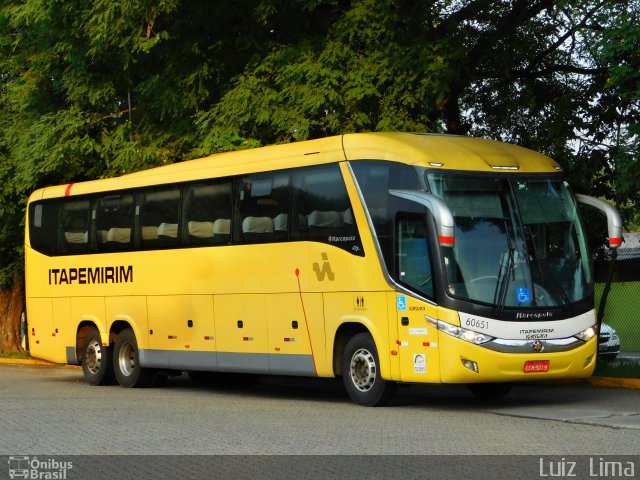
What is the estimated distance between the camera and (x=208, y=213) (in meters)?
20.8

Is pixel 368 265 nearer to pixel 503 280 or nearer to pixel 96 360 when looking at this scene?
pixel 503 280

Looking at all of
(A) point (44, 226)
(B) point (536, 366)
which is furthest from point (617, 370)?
(A) point (44, 226)

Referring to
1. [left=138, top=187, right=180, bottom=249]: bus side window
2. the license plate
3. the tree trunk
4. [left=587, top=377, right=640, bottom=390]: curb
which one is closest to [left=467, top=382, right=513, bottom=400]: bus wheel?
[left=587, top=377, right=640, bottom=390]: curb

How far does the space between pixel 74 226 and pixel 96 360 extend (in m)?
2.54

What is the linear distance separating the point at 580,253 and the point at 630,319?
21253 millimetres

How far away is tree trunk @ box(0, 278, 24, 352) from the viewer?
1497 inches

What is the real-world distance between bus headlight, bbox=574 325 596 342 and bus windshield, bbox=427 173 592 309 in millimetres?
421

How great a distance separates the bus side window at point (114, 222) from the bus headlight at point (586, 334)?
29.1 ft

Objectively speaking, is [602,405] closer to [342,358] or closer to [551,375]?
[551,375]

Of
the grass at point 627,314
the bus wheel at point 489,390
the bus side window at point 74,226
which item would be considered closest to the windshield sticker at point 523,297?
the bus wheel at point 489,390

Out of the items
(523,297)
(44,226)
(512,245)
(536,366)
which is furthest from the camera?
(44,226)

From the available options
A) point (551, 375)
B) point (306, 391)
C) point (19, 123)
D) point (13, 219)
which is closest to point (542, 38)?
point (306, 391)

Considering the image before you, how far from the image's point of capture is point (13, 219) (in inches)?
1284
